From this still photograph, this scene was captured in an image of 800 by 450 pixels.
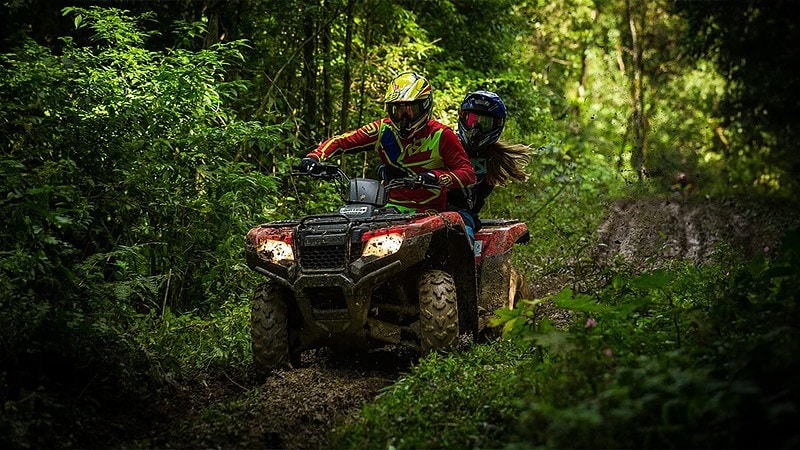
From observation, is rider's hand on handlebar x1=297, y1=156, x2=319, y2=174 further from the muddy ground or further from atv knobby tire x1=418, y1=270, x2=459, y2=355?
the muddy ground

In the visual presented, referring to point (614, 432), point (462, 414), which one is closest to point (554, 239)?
point (462, 414)

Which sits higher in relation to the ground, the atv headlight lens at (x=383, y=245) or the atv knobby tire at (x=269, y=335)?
the atv headlight lens at (x=383, y=245)

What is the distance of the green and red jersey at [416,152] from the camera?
7.56 m

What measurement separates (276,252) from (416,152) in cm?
178

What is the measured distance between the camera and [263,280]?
30.5 ft

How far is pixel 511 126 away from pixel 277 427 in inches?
491

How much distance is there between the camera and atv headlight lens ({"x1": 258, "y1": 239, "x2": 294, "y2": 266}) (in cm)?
647

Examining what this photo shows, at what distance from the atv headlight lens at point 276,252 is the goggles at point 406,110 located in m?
1.66

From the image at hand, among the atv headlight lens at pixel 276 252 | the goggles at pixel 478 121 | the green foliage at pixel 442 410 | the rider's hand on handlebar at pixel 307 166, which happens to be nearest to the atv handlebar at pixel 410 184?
the rider's hand on handlebar at pixel 307 166

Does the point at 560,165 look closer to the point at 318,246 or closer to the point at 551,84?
the point at 551,84

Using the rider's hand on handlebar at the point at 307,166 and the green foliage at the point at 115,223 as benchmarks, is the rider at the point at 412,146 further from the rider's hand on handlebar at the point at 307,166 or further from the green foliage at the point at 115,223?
the green foliage at the point at 115,223

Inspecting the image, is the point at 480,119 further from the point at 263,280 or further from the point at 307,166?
the point at 263,280

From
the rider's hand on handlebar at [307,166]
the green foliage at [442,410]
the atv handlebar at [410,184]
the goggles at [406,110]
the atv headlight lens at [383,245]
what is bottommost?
the green foliage at [442,410]

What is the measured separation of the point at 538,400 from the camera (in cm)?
475
